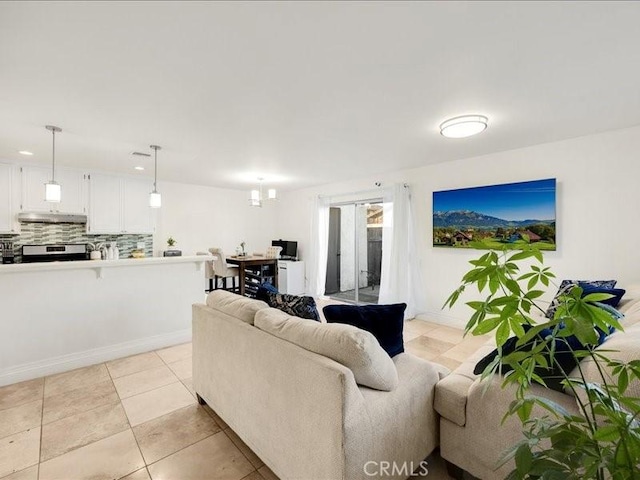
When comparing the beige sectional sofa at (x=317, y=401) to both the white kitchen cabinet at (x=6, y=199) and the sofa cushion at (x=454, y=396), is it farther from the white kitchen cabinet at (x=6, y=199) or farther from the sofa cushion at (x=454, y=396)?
the white kitchen cabinet at (x=6, y=199)

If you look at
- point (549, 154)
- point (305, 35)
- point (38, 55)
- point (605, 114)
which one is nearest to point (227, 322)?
point (305, 35)

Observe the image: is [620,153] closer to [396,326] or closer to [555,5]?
[555,5]

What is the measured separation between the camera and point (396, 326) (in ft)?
5.72

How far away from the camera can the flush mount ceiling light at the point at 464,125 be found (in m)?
2.51

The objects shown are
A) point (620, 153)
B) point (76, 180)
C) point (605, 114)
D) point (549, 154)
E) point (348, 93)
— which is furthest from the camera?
point (76, 180)

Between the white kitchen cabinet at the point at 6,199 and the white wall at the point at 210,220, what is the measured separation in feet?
6.03

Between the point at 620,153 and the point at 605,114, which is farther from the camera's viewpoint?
the point at 620,153

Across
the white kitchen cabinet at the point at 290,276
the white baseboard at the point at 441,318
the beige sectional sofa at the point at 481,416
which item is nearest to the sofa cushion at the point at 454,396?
the beige sectional sofa at the point at 481,416

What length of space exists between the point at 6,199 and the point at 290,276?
171 inches

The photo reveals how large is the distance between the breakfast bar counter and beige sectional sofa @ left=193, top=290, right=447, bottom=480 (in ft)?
6.27

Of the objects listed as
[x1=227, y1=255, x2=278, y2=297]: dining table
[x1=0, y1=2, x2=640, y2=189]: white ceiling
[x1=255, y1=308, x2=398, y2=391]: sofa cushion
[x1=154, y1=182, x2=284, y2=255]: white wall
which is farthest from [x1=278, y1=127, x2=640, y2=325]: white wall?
[x1=154, y1=182, x2=284, y2=255]: white wall

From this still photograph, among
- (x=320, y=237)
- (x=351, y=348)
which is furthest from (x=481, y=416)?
(x=320, y=237)

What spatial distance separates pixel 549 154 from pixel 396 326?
293 cm

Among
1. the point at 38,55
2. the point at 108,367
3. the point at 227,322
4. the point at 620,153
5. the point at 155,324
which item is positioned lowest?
the point at 108,367
